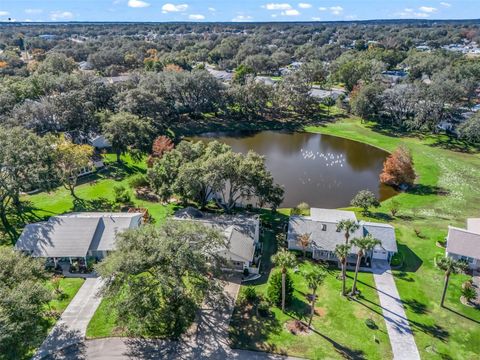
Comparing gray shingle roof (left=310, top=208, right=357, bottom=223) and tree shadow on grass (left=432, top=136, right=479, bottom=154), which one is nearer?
gray shingle roof (left=310, top=208, right=357, bottom=223)

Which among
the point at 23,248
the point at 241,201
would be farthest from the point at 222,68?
the point at 23,248

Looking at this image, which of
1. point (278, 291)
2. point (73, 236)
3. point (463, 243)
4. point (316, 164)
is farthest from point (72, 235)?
point (316, 164)

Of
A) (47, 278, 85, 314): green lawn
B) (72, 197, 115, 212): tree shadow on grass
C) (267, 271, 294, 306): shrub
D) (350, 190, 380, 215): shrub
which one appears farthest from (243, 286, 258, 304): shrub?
(72, 197, 115, 212): tree shadow on grass

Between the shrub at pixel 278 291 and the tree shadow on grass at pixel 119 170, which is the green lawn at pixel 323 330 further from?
the tree shadow on grass at pixel 119 170

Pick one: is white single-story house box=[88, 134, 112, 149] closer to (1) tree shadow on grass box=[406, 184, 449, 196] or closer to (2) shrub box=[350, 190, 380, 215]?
(2) shrub box=[350, 190, 380, 215]

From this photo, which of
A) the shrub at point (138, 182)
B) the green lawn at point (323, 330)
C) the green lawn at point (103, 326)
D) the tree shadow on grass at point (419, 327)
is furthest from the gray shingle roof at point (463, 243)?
the shrub at point (138, 182)

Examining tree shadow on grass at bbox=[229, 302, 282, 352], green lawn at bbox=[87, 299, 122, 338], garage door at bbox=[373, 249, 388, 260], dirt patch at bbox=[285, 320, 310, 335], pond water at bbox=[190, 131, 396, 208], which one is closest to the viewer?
tree shadow on grass at bbox=[229, 302, 282, 352]

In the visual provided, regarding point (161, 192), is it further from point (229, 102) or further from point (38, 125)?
point (229, 102)
